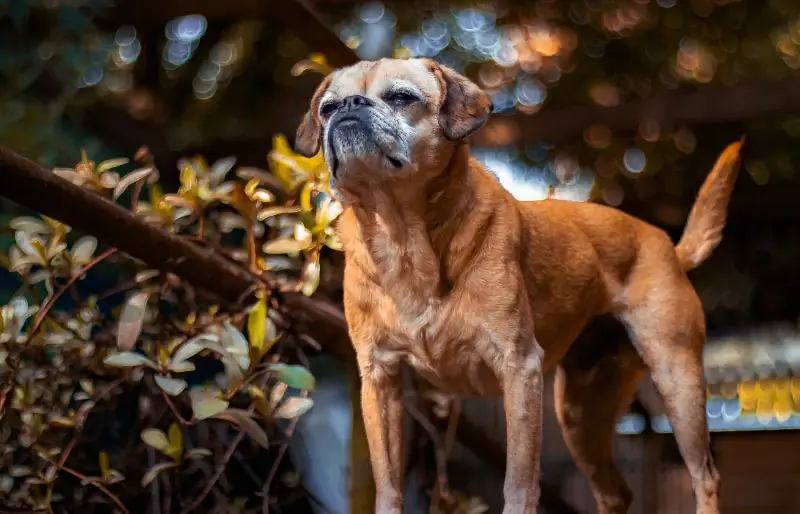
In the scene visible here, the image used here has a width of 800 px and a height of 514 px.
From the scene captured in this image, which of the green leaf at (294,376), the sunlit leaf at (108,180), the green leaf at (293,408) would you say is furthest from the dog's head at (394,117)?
the sunlit leaf at (108,180)

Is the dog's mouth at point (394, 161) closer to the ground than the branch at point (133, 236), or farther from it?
farther from it

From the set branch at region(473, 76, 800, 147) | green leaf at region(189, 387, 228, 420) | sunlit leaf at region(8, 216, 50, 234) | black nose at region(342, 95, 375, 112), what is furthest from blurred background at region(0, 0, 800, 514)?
black nose at region(342, 95, 375, 112)

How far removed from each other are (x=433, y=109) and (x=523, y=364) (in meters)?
0.36

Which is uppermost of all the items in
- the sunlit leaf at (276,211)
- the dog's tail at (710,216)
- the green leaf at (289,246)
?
the dog's tail at (710,216)

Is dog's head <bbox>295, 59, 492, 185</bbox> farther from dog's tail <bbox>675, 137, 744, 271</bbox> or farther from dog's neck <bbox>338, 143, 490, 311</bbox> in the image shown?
dog's tail <bbox>675, 137, 744, 271</bbox>

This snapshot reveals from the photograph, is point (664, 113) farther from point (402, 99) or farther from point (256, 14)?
point (402, 99)

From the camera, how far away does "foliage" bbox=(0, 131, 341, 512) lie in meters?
1.49

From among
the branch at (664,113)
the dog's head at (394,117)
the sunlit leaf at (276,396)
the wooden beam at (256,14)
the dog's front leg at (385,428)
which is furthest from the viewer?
the branch at (664,113)

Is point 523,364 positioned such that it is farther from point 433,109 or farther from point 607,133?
point 607,133

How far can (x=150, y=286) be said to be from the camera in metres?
1.72

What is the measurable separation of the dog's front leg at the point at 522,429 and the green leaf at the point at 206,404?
48 centimetres

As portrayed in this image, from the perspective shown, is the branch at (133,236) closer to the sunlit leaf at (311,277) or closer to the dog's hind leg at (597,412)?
the sunlit leaf at (311,277)

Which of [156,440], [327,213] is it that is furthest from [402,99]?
[156,440]

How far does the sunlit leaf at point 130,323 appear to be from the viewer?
145cm
